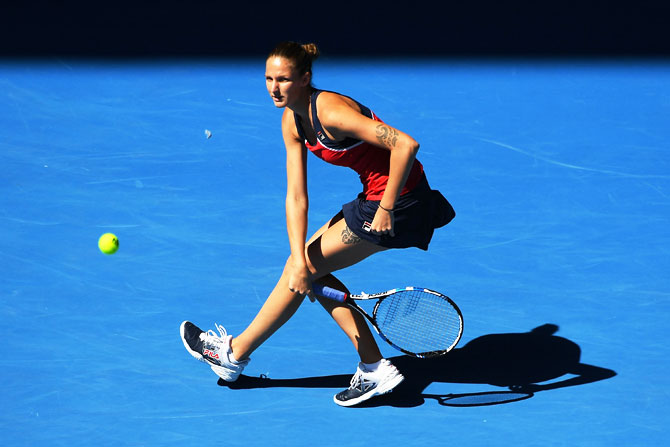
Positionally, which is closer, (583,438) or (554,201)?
(583,438)

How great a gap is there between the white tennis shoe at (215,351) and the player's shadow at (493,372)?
9cm

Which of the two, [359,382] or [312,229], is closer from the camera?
[359,382]

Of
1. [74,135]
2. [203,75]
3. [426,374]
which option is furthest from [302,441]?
[203,75]

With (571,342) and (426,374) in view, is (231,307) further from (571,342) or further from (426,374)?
(571,342)

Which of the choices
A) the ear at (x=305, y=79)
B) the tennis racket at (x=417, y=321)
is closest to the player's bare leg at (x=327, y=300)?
the tennis racket at (x=417, y=321)

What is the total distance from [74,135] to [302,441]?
4.23 m

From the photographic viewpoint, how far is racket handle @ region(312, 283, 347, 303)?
471cm

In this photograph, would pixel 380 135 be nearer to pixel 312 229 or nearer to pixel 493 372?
pixel 493 372

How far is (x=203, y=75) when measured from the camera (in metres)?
9.12

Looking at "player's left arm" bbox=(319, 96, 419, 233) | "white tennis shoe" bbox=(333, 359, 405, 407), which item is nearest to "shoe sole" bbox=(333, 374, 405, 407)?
"white tennis shoe" bbox=(333, 359, 405, 407)

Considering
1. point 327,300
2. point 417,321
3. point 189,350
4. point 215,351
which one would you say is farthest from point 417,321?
point 189,350

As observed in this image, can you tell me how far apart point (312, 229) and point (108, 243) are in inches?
49.6

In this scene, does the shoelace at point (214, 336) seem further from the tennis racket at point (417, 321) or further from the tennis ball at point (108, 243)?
the tennis ball at point (108, 243)

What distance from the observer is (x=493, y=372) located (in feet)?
16.7
